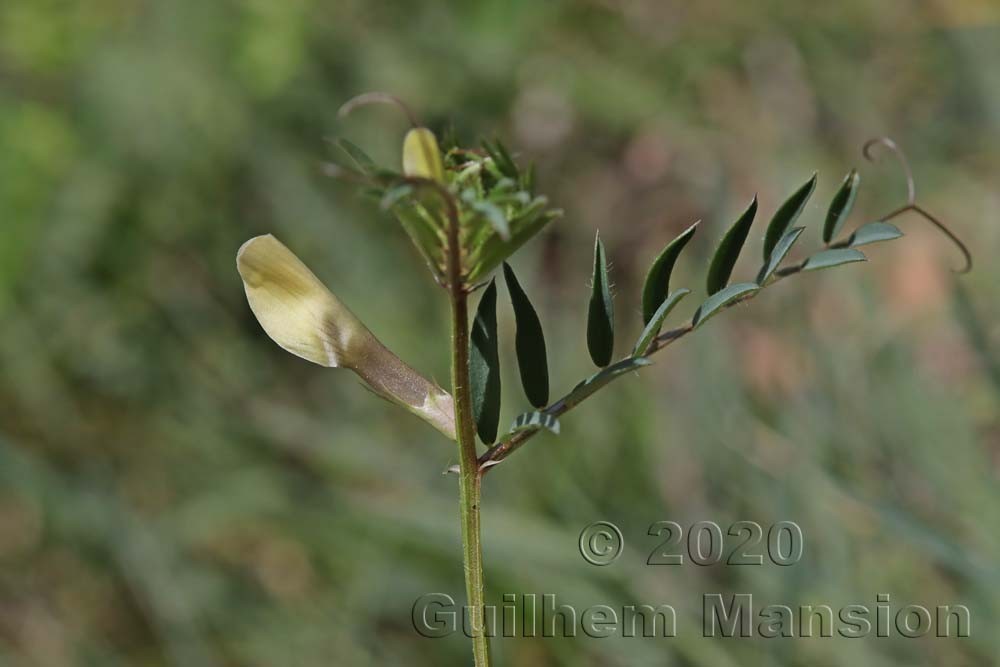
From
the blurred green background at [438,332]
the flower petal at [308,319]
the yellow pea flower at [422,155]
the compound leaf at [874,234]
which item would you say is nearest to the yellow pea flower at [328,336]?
the flower petal at [308,319]

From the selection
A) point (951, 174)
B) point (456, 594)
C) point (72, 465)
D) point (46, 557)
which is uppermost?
point (951, 174)

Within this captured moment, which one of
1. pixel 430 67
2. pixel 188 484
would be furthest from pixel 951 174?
pixel 188 484

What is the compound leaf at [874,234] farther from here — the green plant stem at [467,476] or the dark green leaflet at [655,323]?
Answer: the green plant stem at [467,476]

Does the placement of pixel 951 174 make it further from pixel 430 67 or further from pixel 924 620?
pixel 924 620

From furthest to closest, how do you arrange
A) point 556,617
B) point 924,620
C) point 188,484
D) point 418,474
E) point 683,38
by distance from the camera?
1. point 683,38
2. point 188,484
3. point 418,474
4. point 556,617
5. point 924,620

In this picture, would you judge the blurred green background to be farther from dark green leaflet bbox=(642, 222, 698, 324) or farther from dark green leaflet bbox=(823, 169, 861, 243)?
dark green leaflet bbox=(642, 222, 698, 324)

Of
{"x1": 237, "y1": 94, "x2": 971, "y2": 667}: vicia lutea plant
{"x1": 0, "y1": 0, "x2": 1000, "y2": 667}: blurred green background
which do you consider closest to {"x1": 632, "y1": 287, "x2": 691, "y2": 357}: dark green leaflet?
{"x1": 237, "y1": 94, "x2": 971, "y2": 667}: vicia lutea plant

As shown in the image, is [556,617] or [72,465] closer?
[556,617]
